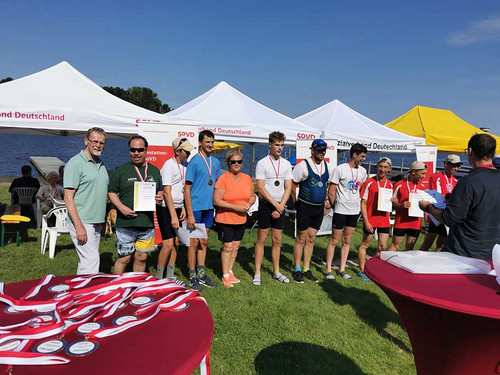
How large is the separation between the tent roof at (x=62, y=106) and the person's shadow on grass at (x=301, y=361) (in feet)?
16.2

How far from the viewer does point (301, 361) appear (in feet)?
9.88

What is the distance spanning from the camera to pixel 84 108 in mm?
6184

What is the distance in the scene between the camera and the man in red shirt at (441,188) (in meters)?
5.18

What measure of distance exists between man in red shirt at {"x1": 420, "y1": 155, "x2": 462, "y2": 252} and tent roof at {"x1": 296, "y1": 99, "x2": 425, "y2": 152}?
312 centimetres

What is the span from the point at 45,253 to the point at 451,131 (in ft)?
39.3

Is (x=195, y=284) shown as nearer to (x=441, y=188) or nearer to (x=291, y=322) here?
(x=291, y=322)

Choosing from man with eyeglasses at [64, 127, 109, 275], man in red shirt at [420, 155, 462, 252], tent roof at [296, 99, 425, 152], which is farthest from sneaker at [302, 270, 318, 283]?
tent roof at [296, 99, 425, 152]

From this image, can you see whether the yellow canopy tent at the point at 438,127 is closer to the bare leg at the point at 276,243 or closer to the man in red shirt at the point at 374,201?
the man in red shirt at the point at 374,201

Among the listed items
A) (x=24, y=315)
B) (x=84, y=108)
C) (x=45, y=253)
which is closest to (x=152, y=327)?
(x=24, y=315)

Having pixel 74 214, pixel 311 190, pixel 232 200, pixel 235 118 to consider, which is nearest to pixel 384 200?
pixel 311 190

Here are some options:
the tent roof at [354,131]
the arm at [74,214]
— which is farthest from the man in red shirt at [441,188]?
the arm at [74,214]

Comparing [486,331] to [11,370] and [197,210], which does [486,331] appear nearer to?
[11,370]

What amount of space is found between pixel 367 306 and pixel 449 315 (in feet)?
9.96

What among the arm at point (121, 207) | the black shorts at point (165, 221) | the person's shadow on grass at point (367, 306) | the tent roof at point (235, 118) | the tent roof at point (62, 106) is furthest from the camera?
the tent roof at point (235, 118)
